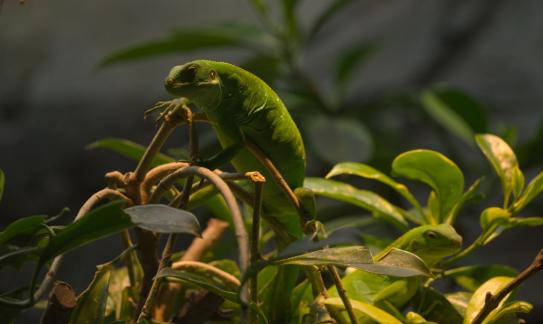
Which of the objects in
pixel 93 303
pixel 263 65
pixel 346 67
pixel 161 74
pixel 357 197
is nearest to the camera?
pixel 93 303

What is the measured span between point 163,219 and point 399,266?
204mm

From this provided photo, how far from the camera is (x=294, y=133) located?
0.84 m

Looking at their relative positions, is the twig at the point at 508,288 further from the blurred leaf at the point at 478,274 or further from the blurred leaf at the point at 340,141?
the blurred leaf at the point at 340,141

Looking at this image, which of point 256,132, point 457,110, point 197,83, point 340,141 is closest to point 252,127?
point 256,132

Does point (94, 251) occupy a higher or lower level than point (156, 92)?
lower

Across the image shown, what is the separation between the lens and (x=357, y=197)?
0.87 meters

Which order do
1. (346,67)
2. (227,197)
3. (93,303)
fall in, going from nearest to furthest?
(227,197), (93,303), (346,67)

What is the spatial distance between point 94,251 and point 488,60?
199 centimetres

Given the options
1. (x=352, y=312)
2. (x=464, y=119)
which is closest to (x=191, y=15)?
(x=464, y=119)

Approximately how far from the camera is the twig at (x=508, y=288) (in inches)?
23.1

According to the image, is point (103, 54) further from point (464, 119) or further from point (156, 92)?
point (464, 119)

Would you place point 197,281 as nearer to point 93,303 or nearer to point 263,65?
point 93,303

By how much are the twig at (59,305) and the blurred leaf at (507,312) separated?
0.40 m

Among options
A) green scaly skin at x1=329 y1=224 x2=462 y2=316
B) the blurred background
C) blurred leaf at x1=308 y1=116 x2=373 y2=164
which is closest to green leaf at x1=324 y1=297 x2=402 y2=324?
green scaly skin at x1=329 y1=224 x2=462 y2=316
